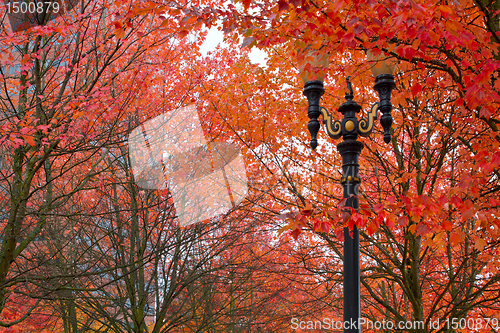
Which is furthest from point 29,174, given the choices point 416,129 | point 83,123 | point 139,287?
point 416,129

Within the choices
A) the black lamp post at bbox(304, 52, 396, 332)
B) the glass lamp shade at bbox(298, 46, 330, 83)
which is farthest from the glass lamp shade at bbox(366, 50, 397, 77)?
the glass lamp shade at bbox(298, 46, 330, 83)

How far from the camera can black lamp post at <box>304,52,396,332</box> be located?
3380 mm

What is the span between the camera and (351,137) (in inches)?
148

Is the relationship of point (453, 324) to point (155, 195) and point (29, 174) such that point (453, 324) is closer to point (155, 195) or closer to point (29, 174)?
point (155, 195)

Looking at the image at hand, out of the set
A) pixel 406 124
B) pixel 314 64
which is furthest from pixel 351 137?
pixel 406 124

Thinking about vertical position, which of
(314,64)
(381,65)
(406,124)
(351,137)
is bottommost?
(351,137)

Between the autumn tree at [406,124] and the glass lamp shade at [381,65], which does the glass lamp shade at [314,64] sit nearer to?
the autumn tree at [406,124]

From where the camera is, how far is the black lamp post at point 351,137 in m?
3.38

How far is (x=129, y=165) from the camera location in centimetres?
830

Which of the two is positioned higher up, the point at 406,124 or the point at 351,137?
the point at 406,124

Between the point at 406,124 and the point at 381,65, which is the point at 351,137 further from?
the point at 406,124

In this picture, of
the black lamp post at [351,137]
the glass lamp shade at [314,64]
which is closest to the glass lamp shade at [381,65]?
the black lamp post at [351,137]

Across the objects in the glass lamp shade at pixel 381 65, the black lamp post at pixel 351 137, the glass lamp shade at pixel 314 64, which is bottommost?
the black lamp post at pixel 351 137

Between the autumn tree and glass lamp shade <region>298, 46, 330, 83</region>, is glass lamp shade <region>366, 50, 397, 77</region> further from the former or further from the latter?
glass lamp shade <region>298, 46, 330, 83</region>
